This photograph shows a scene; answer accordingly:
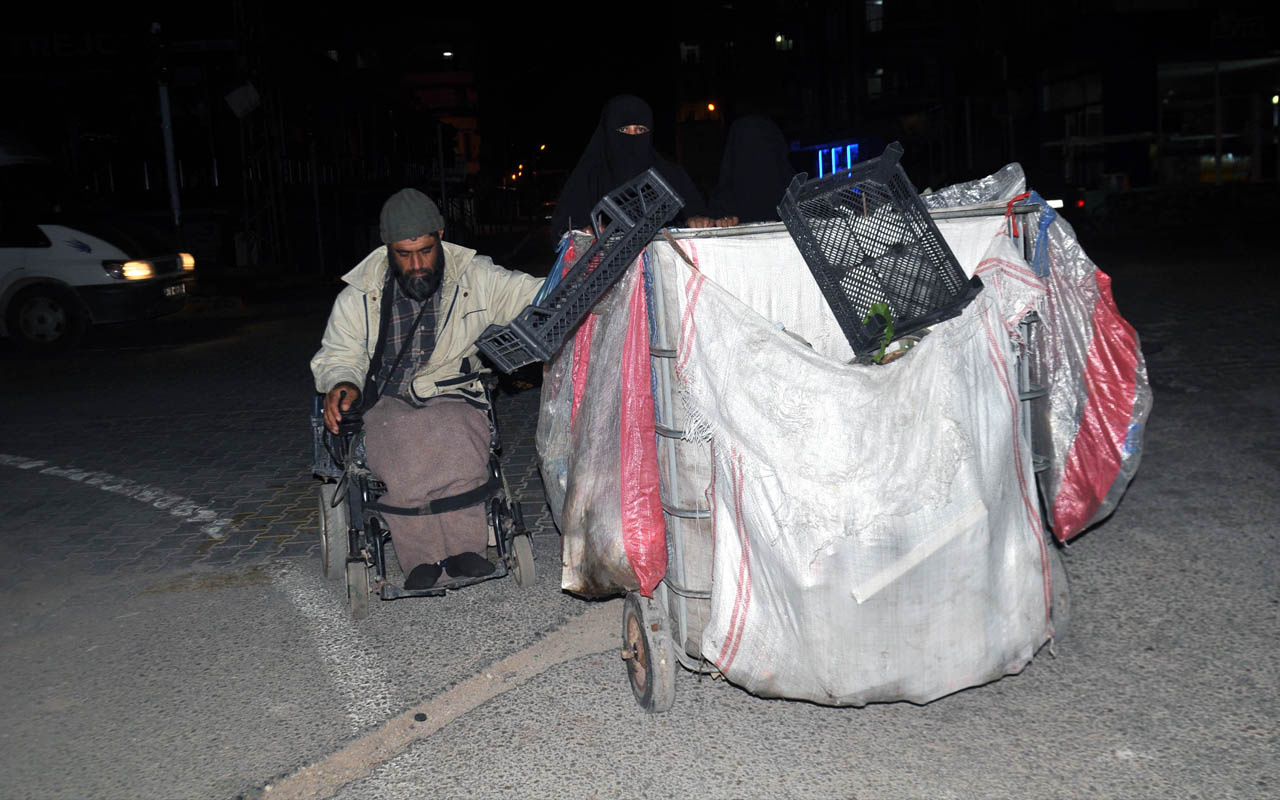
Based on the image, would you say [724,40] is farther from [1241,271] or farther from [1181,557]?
[1181,557]

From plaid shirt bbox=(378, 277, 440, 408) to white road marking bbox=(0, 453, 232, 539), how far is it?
72.1 inches

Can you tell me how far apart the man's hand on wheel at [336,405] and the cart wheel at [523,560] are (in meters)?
0.88

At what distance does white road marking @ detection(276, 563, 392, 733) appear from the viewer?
3.67 meters

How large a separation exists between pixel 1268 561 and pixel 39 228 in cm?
1411

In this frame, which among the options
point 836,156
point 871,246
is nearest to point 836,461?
point 871,246

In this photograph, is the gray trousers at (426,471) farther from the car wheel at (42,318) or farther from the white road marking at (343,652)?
the car wheel at (42,318)

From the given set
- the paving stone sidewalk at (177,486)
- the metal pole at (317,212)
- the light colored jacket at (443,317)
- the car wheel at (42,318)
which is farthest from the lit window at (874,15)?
the light colored jacket at (443,317)

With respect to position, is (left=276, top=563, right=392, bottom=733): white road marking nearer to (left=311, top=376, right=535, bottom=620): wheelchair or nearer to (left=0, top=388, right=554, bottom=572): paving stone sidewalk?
A: (left=311, top=376, right=535, bottom=620): wheelchair

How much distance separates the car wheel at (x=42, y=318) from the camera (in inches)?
535

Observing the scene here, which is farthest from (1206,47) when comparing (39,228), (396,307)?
(396,307)

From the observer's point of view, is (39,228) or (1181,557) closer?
(1181,557)

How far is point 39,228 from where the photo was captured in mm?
13703

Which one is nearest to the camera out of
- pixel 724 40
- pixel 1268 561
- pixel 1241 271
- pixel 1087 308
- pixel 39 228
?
pixel 1087 308

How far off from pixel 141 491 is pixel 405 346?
10.1ft
